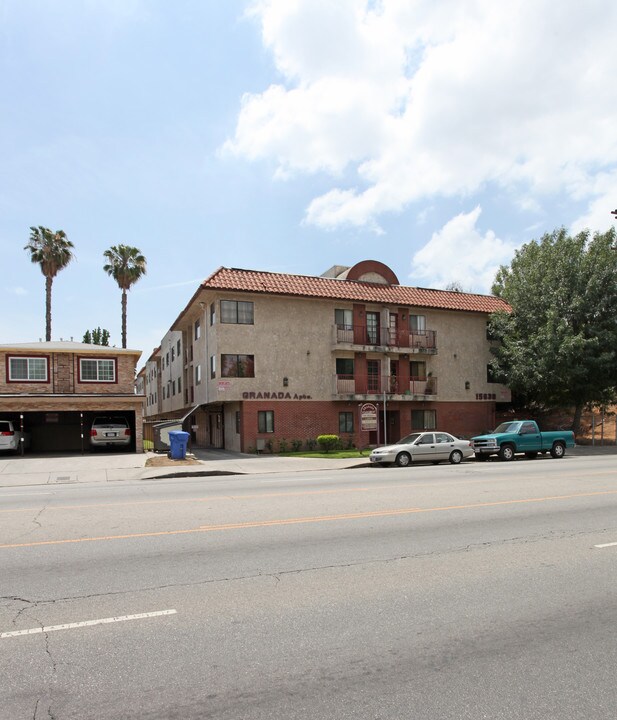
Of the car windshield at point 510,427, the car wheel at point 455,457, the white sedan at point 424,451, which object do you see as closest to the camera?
the white sedan at point 424,451

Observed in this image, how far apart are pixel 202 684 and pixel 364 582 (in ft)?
8.10

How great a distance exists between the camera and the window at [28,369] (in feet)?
89.4

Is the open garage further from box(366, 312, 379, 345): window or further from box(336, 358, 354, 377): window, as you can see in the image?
box(366, 312, 379, 345): window

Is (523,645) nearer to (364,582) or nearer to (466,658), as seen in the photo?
(466,658)

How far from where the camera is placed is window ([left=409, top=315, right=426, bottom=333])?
34612 mm

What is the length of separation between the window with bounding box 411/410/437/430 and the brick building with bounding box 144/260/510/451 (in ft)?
0.20

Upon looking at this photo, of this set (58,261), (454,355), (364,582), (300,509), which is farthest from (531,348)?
(58,261)

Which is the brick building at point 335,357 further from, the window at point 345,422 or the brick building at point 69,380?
the brick building at point 69,380

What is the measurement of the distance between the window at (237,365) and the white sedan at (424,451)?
922 centimetres

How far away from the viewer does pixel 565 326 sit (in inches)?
1230

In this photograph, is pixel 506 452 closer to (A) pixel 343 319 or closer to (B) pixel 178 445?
(A) pixel 343 319

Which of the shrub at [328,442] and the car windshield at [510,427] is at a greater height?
the car windshield at [510,427]

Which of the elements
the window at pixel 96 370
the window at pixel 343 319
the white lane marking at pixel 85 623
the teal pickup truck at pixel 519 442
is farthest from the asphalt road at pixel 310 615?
the window at pixel 343 319

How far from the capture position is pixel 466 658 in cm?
409
